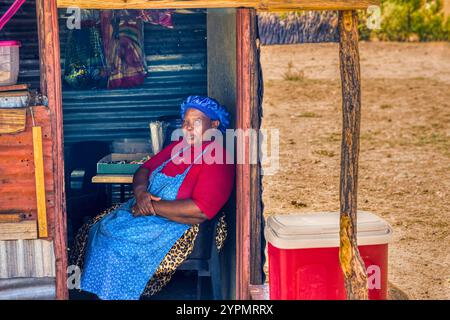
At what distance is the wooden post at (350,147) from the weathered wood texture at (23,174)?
1.85 meters

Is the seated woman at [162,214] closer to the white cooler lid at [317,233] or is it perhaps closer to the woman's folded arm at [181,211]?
the woman's folded arm at [181,211]

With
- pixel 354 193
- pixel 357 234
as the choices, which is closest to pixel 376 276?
pixel 357 234

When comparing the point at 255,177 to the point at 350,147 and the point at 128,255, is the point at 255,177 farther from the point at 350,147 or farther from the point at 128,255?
the point at 128,255

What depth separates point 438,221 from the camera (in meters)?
9.80

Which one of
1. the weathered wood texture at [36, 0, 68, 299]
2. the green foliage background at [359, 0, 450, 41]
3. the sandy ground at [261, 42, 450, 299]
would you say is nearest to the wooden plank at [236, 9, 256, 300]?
the weathered wood texture at [36, 0, 68, 299]

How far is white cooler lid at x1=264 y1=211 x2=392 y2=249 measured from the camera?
16.2 feet

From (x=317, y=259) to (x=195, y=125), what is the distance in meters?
1.45

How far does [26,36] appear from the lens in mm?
7344

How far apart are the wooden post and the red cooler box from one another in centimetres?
22

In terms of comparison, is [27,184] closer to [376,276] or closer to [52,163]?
[52,163]

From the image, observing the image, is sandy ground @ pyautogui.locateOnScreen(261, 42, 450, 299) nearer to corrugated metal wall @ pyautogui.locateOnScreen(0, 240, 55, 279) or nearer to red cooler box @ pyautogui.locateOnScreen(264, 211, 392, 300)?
red cooler box @ pyautogui.locateOnScreen(264, 211, 392, 300)

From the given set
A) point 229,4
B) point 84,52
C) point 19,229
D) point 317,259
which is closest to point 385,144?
point 84,52

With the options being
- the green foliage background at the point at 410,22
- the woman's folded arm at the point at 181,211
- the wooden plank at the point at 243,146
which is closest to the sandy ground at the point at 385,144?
the green foliage background at the point at 410,22
